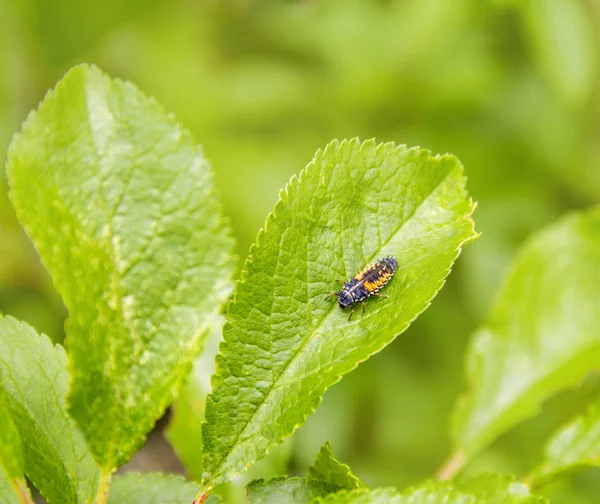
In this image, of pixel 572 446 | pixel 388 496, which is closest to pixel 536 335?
pixel 572 446

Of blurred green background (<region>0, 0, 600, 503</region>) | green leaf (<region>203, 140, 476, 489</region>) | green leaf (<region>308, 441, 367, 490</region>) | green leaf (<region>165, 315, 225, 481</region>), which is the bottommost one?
green leaf (<region>308, 441, 367, 490</region>)

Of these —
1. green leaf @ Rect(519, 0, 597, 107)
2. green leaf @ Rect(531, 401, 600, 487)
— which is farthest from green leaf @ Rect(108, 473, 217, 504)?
green leaf @ Rect(519, 0, 597, 107)

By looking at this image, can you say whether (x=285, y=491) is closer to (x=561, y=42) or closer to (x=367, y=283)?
(x=367, y=283)

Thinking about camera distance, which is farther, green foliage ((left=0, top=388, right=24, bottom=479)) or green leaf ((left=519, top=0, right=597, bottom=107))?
green leaf ((left=519, top=0, right=597, bottom=107))

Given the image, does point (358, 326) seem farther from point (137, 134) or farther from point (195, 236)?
point (137, 134)

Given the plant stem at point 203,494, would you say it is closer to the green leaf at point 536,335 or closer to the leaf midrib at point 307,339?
the leaf midrib at point 307,339

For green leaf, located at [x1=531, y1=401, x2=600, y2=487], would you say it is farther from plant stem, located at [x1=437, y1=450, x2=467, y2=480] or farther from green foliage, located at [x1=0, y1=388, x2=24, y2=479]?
green foliage, located at [x1=0, y1=388, x2=24, y2=479]
